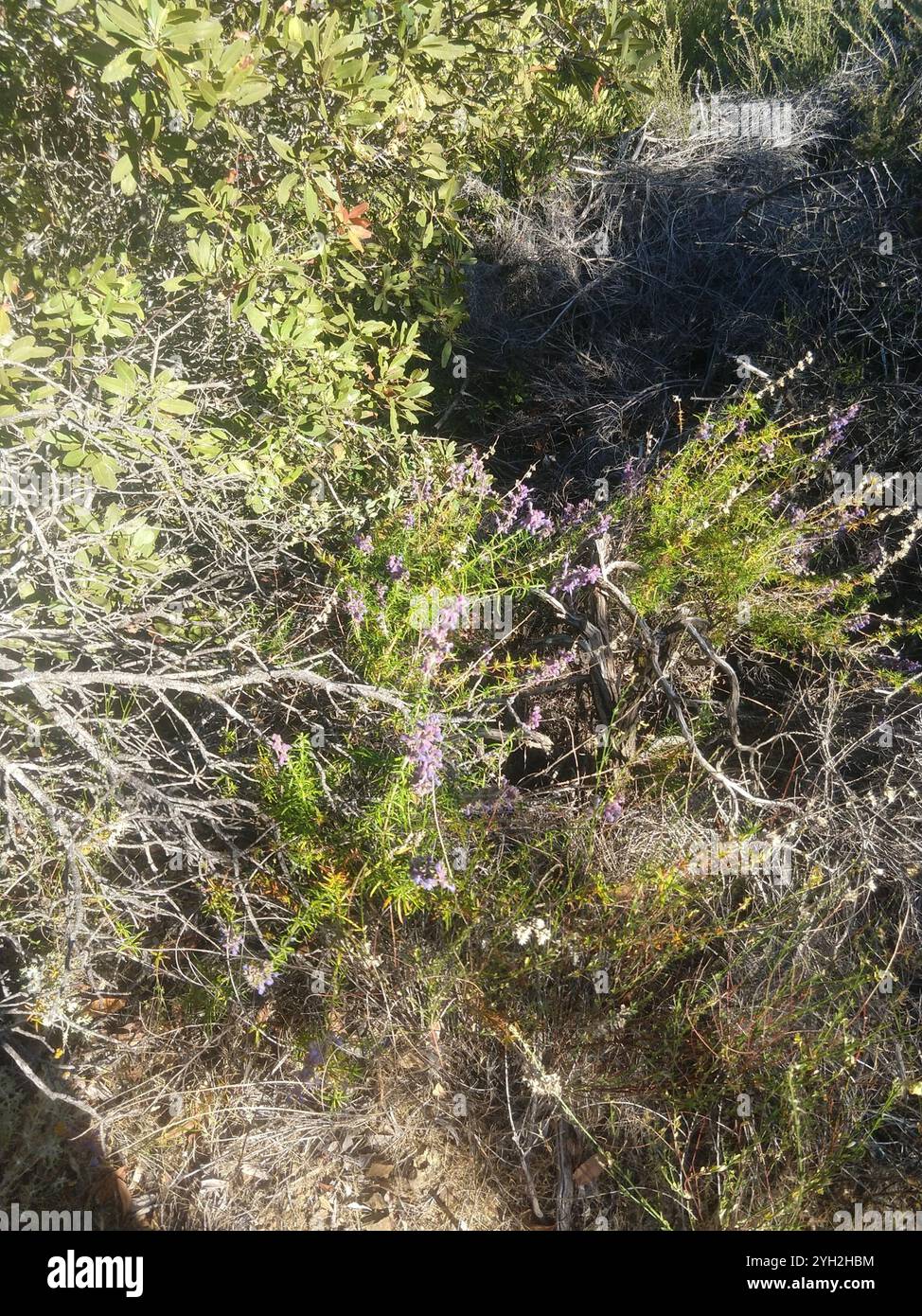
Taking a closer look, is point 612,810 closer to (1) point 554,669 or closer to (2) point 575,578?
(1) point 554,669

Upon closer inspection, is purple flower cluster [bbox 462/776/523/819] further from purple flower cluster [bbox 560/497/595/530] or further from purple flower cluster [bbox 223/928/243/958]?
purple flower cluster [bbox 560/497/595/530]

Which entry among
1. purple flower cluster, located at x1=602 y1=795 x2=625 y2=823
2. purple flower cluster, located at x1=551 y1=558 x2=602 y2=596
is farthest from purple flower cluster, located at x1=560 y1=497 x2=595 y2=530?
purple flower cluster, located at x1=602 y1=795 x2=625 y2=823

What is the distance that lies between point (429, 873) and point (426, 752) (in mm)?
303

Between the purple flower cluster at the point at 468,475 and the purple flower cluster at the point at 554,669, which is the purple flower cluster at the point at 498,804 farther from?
the purple flower cluster at the point at 468,475

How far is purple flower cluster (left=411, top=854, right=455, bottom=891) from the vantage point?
6.80 ft

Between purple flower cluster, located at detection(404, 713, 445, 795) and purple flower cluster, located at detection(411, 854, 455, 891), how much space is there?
17cm

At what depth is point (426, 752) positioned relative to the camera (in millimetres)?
2143

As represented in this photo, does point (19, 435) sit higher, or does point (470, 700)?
point (19, 435)

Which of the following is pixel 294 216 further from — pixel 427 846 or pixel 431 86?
pixel 427 846

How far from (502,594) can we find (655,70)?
3.58 m

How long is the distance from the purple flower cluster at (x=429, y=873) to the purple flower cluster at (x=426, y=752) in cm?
17

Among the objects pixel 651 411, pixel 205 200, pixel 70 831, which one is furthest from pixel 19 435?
pixel 651 411

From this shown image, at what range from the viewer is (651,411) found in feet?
12.6

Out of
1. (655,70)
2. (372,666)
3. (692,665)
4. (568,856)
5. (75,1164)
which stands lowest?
(75,1164)
